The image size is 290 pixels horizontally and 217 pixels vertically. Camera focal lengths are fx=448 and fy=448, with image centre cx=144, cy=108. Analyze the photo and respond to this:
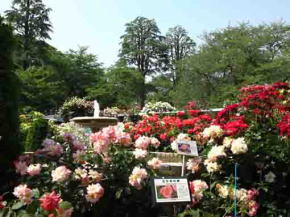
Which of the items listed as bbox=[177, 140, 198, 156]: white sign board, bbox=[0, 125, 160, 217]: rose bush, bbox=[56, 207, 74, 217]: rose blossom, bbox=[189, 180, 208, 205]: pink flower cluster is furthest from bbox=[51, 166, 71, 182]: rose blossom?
bbox=[177, 140, 198, 156]: white sign board

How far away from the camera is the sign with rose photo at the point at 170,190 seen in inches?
137

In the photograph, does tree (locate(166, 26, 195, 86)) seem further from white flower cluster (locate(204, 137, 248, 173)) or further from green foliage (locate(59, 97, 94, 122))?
white flower cluster (locate(204, 137, 248, 173))

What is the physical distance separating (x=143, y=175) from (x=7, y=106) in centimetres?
143

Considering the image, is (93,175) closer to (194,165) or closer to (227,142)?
(194,165)

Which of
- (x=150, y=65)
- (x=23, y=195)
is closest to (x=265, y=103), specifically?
(x=23, y=195)

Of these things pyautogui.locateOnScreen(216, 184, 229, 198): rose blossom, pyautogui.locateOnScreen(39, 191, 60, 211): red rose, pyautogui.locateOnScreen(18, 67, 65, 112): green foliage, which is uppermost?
pyautogui.locateOnScreen(18, 67, 65, 112): green foliage

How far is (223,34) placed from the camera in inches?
1203

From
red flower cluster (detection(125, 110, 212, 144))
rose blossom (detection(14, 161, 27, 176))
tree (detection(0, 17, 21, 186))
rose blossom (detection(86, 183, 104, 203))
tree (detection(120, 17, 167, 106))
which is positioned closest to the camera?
rose blossom (detection(86, 183, 104, 203))

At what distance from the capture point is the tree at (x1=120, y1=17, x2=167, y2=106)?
132 ft

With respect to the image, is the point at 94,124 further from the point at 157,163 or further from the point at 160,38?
the point at 160,38

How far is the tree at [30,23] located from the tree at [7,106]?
28.8 metres

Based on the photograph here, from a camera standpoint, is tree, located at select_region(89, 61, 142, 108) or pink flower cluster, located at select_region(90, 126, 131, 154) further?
tree, located at select_region(89, 61, 142, 108)

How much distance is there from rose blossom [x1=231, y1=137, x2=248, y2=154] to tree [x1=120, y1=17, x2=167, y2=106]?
116 ft

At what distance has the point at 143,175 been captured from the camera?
3.56 m
